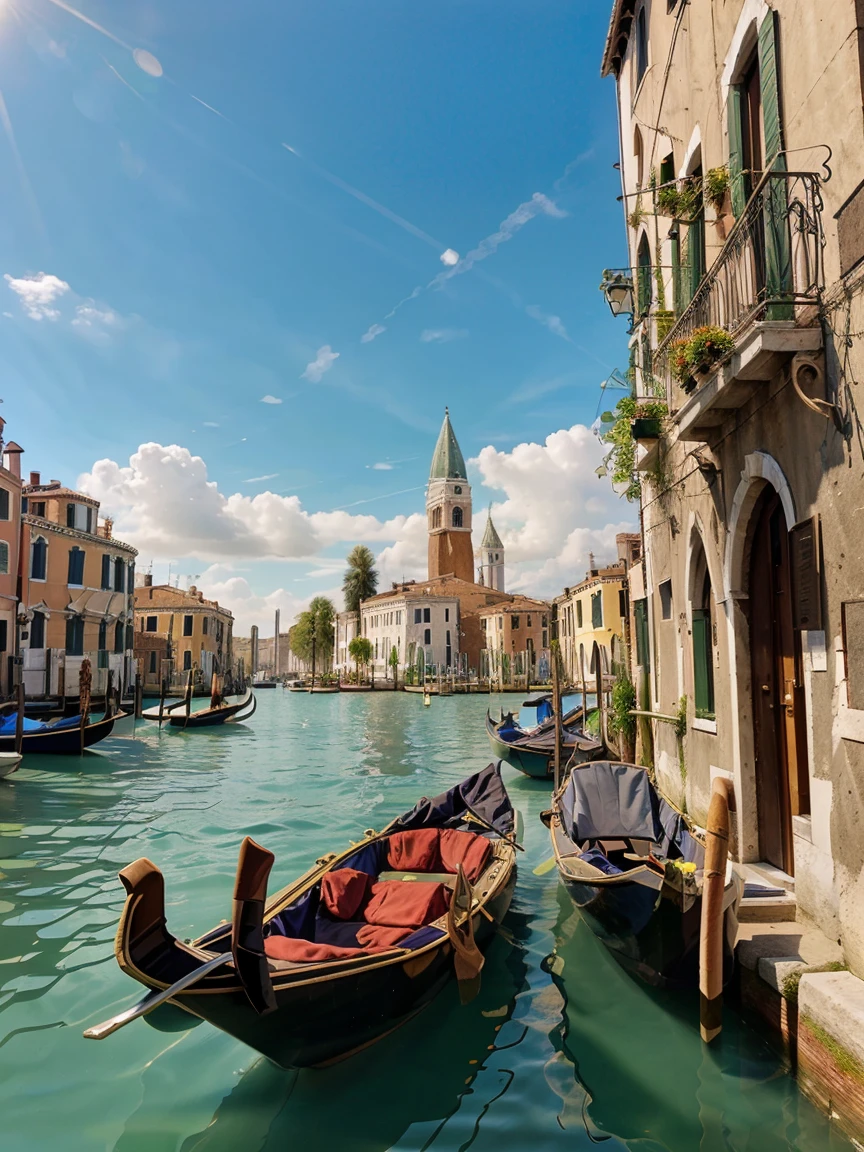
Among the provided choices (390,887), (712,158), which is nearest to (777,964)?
(390,887)

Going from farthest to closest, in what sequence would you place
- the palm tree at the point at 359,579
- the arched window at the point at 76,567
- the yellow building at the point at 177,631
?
the palm tree at the point at 359,579 < the yellow building at the point at 177,631 < the arched window at the point at 76,567

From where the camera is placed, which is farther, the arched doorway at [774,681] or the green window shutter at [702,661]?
the green window shutter at [702,661]

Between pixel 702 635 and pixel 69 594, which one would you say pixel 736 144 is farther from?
pixel 69 594

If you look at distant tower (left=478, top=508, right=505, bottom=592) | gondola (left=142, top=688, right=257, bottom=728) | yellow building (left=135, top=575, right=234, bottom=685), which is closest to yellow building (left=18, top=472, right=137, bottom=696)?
gondola (left=142, top=688, right=257, bottom=728)

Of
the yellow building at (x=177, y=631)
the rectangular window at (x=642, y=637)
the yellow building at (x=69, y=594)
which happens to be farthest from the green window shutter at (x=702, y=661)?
the yellow building at (x=177, y=631)

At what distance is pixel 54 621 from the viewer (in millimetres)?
24406

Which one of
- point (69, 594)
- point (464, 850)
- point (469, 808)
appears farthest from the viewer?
point (69, 594)

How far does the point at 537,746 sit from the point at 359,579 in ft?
169

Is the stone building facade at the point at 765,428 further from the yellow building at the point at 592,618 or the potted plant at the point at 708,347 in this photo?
the yellow building at the point at 592,618

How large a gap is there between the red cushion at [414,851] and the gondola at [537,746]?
18.5ft

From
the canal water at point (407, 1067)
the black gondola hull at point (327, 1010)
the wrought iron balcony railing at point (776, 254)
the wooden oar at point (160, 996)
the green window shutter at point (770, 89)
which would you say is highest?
the green window shutter at point (770, 89)

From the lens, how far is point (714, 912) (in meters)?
3.86

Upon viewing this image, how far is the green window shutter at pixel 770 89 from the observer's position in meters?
4.63

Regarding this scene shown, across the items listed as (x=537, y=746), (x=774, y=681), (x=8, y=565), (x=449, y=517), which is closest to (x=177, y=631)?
(x=8, y=565)
